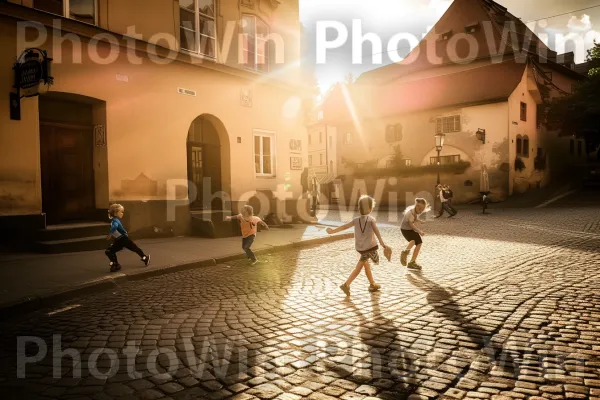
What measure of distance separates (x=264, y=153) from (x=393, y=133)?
64.9 feet

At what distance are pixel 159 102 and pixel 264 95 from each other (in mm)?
4422

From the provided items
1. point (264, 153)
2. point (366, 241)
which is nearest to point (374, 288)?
point (366, 241)

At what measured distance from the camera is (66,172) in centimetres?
1051

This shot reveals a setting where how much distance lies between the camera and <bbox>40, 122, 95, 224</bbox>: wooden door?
1008cm

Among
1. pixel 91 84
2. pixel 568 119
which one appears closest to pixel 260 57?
pixel 91 84

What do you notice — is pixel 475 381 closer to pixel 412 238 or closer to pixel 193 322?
pixel 193 322

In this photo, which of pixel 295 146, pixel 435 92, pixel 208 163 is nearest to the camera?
pixel 208 163

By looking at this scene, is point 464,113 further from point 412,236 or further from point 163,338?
point 163,338

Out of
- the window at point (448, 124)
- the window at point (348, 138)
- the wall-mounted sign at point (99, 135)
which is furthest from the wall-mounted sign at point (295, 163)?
the window at point (348, 138)

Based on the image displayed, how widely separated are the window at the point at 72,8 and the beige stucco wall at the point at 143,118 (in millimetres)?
539

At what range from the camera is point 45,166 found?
10070 millimetres

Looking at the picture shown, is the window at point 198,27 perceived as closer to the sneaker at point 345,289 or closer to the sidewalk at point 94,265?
the sidewalk at point 94,265

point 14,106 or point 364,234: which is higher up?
point 14,106

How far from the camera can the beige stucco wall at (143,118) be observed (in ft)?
29.4
